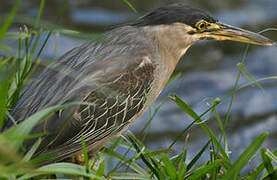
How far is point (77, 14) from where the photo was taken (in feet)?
30.2

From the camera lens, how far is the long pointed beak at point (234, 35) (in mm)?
3885

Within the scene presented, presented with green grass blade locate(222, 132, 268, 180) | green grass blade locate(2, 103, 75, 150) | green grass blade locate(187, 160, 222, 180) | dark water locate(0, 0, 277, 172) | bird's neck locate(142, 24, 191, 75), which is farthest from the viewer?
dark water locate(0, 0, 277, 172)

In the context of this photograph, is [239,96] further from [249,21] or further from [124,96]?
[124,96]

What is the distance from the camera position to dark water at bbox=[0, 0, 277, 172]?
271 inches

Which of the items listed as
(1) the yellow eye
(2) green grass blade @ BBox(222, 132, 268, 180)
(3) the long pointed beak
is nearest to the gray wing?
(1) the yellow eye

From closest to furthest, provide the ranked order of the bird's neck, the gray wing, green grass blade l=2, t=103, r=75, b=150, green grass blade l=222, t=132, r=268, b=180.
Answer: green grass blade l=2, t=103, r=75, b=150, green grass blade l=222, t=132, r=268, b=180, the gray wing, the bird's neck

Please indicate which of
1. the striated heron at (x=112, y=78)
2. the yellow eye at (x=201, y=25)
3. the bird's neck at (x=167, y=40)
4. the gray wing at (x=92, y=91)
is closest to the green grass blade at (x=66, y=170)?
the striated heron at (x=112, y=78)

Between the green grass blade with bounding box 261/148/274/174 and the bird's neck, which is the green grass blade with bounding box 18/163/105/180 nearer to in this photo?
the green grass blade with bounding box 261/148/274/174

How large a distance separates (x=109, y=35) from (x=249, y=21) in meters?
5.68

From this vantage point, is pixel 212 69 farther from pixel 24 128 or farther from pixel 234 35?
pixel 24 128

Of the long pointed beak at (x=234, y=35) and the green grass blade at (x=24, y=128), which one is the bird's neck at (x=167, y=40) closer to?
the long pointed beak at (x=234, y=35)

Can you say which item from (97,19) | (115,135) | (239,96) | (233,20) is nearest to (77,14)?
(97,19)

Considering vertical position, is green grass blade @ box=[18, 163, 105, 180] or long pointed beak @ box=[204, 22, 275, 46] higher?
long pointed beak @ box=[204, 22, 275, 46]

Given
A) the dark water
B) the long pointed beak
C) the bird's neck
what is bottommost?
the dark water
